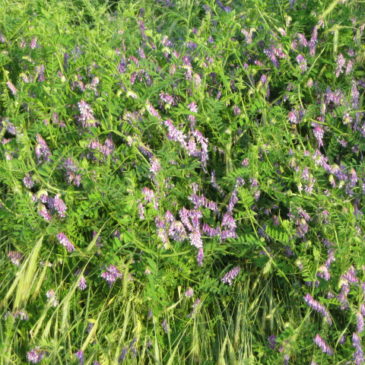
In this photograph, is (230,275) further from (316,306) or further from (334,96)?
(334,96)

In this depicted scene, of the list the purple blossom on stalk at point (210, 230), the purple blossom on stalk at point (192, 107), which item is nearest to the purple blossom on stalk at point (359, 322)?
the purple blossom on stalk at point (210, 230)

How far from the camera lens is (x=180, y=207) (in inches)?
88.6

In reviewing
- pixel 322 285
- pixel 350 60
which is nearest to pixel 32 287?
pixel 322 285

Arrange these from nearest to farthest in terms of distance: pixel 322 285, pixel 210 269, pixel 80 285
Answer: pixel 322 285, pixel 80 285, pixel 210 269

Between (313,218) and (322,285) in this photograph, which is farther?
(313,218)

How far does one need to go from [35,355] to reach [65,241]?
1.32 ft

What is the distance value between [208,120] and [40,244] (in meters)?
0.77

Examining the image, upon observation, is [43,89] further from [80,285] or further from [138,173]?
[80,285]

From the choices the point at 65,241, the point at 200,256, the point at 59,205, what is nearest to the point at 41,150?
the point at 59,205

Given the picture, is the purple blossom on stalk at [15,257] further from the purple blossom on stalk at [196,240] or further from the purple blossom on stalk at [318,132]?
the purple blossom on stalk at [318,132]

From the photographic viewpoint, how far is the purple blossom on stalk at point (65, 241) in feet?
6.73

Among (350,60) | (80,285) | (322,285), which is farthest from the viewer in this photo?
(350,60)

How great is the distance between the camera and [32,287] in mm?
2182

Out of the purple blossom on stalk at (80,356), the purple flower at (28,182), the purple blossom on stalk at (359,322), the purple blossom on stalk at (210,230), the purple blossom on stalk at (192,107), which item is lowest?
the purple blossom on stalk at (359,322)
